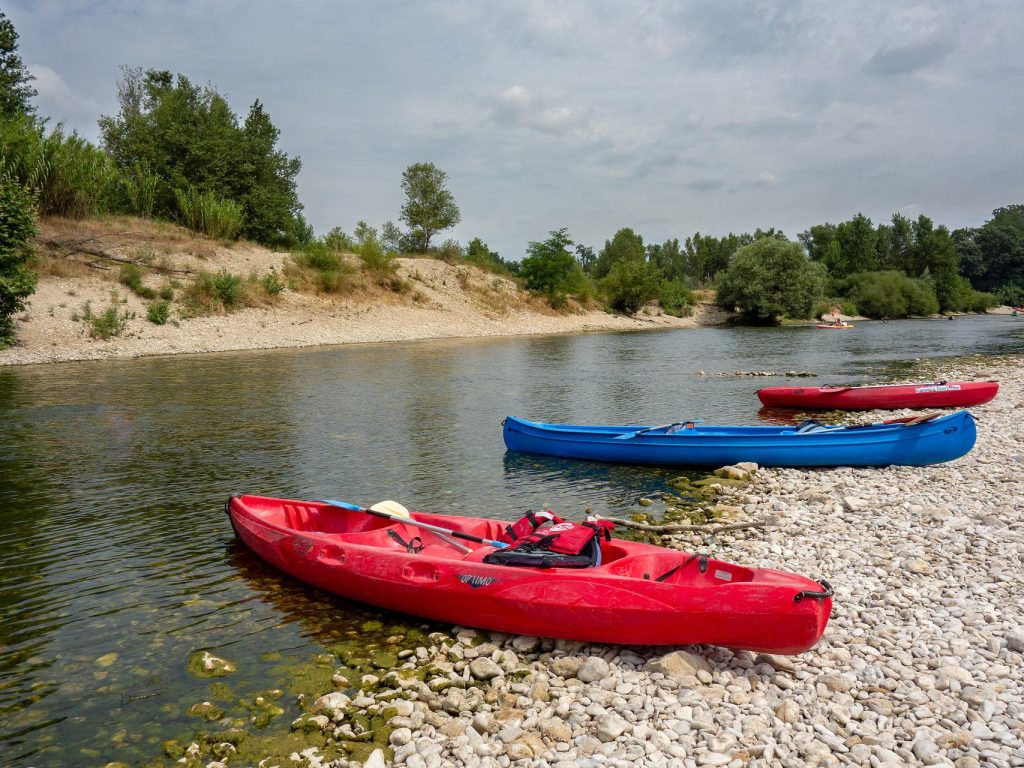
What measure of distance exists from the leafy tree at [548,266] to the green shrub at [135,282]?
42270 millimetres

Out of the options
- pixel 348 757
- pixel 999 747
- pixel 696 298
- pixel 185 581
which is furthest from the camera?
pixel 696 298

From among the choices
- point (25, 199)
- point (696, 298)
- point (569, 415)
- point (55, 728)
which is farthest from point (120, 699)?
point (696, 298)

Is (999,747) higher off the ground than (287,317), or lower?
lower

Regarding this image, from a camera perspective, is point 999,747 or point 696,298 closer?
point 999,747

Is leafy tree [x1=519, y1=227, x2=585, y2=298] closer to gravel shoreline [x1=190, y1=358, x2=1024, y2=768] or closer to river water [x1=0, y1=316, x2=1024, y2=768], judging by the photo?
river water [x1=0, y1=316, x2=1024, y2=768]

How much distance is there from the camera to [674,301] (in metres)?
88.3

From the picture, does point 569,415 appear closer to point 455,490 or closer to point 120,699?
point 455,490

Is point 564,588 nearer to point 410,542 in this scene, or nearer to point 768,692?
point 768,692

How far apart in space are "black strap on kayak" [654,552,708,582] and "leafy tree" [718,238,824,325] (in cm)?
7769

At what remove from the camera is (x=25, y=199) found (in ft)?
102

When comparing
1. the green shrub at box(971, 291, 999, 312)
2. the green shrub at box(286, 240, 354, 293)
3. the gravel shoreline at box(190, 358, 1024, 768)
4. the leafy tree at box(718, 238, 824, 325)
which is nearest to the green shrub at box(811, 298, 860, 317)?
the leafy tree at box(718, 238, 824, 325)

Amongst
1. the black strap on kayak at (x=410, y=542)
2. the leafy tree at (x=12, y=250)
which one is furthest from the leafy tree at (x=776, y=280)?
the black strap on kayak at (x=410, y=542)

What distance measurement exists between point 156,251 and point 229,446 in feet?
117

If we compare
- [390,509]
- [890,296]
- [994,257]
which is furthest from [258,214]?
[994,257]
